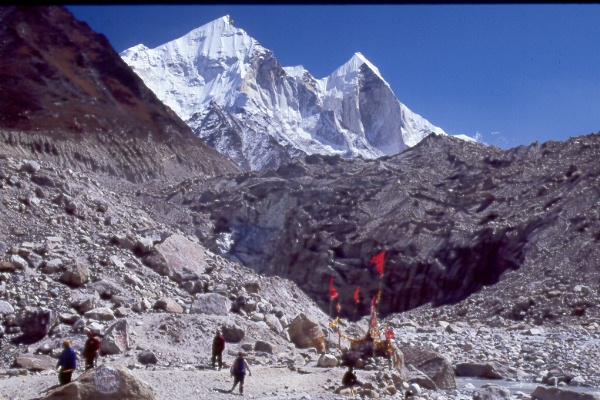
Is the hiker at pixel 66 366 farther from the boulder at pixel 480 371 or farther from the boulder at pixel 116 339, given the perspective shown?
the boulder at pixel 480 371

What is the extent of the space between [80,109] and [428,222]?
31.0 m

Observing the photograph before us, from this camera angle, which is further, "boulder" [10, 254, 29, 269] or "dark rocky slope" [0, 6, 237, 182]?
Result: "dark rocky slope" [0, 6, 237, 182]

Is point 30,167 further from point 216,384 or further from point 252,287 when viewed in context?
point 216,384

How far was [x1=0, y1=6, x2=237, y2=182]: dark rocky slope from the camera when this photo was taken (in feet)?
185

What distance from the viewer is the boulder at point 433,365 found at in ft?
51.7

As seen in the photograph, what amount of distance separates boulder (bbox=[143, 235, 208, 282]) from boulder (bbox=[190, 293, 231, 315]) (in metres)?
1.97

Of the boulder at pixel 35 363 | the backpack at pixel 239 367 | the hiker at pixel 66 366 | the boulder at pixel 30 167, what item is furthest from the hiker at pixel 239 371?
the boulder at pixel 30 167

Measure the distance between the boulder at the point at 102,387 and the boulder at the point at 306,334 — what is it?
28.2ft

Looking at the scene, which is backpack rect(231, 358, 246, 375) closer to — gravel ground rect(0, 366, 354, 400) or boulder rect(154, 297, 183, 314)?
gravel ground rect(0, 366, 354, 400)

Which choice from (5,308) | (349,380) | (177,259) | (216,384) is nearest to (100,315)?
(5,308)

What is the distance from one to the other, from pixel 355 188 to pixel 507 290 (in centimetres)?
2131

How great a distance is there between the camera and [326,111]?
610 ft

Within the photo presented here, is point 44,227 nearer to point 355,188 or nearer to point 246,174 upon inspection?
point 355,188

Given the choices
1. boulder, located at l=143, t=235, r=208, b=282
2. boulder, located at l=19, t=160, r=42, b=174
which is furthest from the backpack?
boulder, located at l=19, t=160, r=42, b=174
